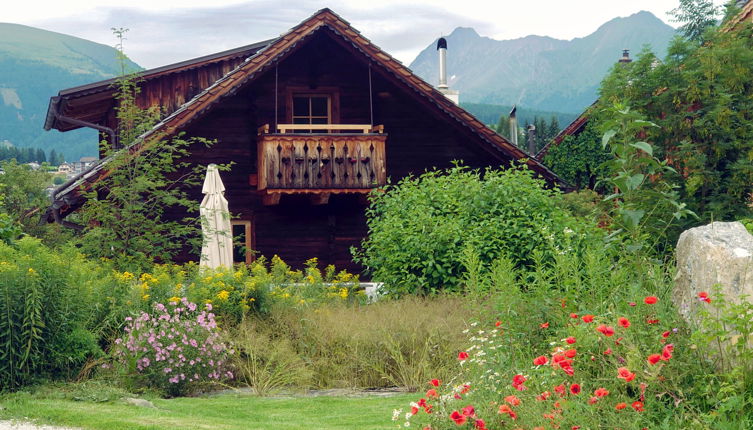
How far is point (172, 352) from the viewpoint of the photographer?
10367 millimetres

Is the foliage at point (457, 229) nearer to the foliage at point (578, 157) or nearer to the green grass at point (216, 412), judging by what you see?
the green grass at point (216, 412)

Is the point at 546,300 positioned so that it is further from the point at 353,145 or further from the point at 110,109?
A: the point at 110,109

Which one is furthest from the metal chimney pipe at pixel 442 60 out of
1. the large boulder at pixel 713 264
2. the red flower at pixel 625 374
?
the red flower at pixel 625 374

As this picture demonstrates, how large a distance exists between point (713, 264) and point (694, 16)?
13225 millimetres

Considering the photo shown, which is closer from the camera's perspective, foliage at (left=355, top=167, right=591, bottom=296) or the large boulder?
the large boulder

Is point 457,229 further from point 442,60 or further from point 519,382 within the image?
point 442,60

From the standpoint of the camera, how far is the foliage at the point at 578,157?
32406 mm

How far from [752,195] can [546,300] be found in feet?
35.2

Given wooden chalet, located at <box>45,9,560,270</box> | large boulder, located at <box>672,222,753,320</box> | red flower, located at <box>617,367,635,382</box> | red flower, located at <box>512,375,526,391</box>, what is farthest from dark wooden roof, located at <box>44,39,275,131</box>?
red flower, located at <box>617,367,635,382</box>

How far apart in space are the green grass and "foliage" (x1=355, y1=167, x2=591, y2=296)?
14.3 feet

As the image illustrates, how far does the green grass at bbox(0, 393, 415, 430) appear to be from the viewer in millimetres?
8195

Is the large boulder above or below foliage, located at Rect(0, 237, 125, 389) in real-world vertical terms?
above

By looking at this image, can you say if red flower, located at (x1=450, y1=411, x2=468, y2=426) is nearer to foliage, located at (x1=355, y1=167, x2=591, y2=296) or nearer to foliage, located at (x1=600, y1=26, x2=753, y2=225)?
foliage, located at (x1=355, y1=167, x2=591, y2=296)

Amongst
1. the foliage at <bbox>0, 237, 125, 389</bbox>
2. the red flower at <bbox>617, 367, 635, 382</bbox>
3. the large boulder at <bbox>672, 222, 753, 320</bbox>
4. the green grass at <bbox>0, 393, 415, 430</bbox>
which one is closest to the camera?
the red flower at <bbox>617, 367, 635, 382</bbox>
